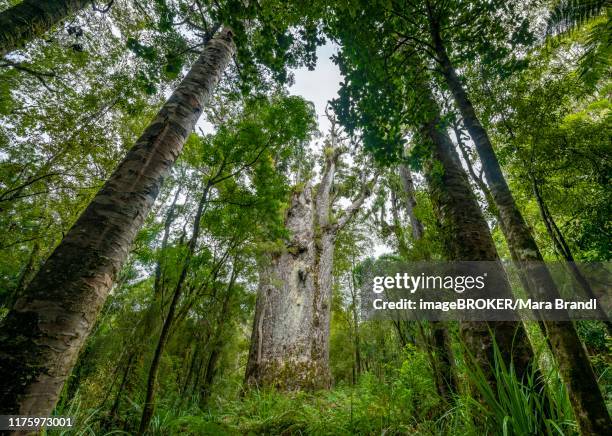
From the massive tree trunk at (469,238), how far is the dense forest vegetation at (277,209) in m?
0.02

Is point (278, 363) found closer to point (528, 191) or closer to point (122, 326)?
point (122, 326)

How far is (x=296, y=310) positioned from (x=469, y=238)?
14.6 feet

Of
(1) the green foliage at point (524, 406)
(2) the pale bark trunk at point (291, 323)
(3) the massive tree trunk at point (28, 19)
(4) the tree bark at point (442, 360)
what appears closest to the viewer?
(1) the green foliage at point (524, 406)

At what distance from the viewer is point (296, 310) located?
5.71 metres

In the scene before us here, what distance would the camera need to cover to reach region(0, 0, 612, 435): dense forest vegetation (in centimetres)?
138

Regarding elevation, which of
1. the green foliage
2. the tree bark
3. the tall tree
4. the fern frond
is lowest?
the green foliage

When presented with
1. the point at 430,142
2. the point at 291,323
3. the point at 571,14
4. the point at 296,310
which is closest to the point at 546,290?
the point at 430,142

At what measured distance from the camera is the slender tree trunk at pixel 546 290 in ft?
3.75

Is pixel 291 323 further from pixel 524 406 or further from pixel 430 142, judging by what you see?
pixel 524 406

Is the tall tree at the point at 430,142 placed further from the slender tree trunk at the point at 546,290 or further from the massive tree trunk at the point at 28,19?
the massive tree trunk at the point at 28,19

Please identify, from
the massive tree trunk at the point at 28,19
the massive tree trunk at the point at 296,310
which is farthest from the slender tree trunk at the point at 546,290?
the massive tree trunk at the point at 28,19

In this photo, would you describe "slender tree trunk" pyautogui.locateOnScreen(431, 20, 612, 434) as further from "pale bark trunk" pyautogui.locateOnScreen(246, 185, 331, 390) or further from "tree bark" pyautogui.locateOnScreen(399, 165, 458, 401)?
"pale bark trunk" pyautogui.locateOnScreen(246, 185, 331, 390)

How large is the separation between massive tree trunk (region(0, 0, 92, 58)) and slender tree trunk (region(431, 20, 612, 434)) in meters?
3.85

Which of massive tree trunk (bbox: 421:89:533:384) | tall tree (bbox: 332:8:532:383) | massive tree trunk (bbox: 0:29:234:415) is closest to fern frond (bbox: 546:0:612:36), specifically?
tall tree (bbox: 332:8:532:383)
